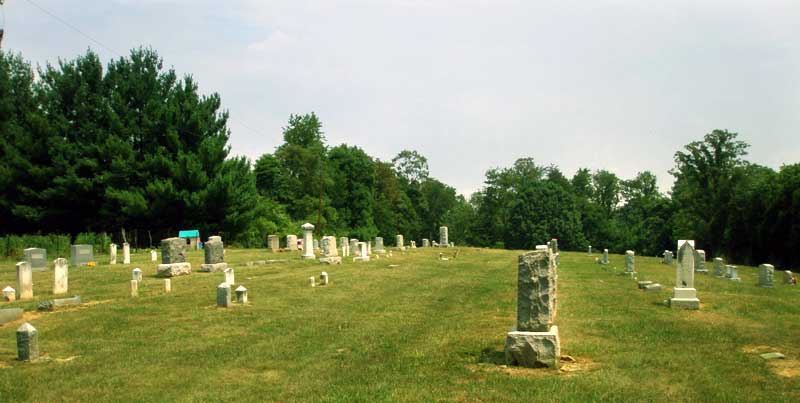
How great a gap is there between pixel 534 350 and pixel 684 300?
7.99 m

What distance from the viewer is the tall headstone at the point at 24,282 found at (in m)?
18.2

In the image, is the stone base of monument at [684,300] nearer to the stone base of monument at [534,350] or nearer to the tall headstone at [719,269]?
the stone base of monument at [534,350]

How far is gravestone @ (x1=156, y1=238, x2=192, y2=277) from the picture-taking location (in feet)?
77.5

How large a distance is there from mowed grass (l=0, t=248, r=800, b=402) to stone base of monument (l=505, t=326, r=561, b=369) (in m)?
0.21

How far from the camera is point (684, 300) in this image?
16.1m

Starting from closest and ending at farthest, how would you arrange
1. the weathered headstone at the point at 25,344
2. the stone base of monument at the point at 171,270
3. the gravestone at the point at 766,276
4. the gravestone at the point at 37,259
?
the weathered headstone at the point at 25,344
the stone base of monument at the point at 171,270
the gravestone at the point at 766,276
the gravestone at the point at 37,259

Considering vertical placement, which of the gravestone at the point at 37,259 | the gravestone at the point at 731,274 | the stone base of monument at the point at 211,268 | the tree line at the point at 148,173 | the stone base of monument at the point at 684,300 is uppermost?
the tree line at the point at 148,173

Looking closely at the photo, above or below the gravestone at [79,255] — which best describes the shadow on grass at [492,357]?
below

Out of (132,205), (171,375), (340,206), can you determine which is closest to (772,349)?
(171,375)

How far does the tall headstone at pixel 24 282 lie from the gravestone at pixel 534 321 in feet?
48.1

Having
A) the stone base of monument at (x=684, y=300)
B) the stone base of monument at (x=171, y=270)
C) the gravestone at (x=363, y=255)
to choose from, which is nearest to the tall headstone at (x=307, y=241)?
the gravestone at (x=363, y=255)

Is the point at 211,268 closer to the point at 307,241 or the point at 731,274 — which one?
the point at 307,241

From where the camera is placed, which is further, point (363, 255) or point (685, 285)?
point (363, 255)

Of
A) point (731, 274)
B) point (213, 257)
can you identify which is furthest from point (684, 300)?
point (213, 257)
